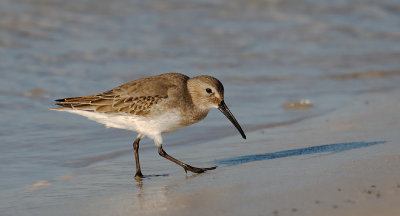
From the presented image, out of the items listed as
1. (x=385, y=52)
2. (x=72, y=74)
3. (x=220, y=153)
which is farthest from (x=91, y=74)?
(x=385, y=52)

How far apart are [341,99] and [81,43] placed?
6079 mm

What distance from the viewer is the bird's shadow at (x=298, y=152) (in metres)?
7.73

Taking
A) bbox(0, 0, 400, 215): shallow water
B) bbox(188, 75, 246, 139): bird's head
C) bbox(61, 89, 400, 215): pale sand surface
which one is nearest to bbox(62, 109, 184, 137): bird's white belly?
bbox(188, 75, 246, 139): bird's head

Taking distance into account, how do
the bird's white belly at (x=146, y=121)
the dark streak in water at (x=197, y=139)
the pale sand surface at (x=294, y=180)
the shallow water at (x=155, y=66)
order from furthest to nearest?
the dark streak in water at (x=197, y=139), the shallow water at (x=155, y=66), the bird's white belly at (x=146, y=121), the pale sand surface at (x=294, y=180)

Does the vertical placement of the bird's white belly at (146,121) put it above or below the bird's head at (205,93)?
below

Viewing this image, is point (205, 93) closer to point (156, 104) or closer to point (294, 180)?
point (156, 104)

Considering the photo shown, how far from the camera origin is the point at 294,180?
6426 mm

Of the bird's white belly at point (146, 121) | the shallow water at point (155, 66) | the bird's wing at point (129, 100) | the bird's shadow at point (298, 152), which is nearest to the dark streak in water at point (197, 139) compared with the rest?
the shallow water at point (155, 66)

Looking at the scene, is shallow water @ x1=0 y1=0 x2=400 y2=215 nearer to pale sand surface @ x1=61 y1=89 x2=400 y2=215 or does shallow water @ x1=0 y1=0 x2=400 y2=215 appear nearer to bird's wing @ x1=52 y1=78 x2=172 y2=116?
pale sand surface @ x1=61 y1=89 x2=400 y2=215

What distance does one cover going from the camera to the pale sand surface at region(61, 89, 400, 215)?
5.53 metres

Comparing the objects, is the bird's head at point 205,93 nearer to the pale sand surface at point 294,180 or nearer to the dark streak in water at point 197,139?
the pale sand surface at point 294,180

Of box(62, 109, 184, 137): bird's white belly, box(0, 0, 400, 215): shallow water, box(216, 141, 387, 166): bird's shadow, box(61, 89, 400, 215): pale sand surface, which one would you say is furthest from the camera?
box(0, 0, 400, 215): shallow water

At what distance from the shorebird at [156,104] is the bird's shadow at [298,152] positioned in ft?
1.42

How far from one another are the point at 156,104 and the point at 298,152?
1750mm
